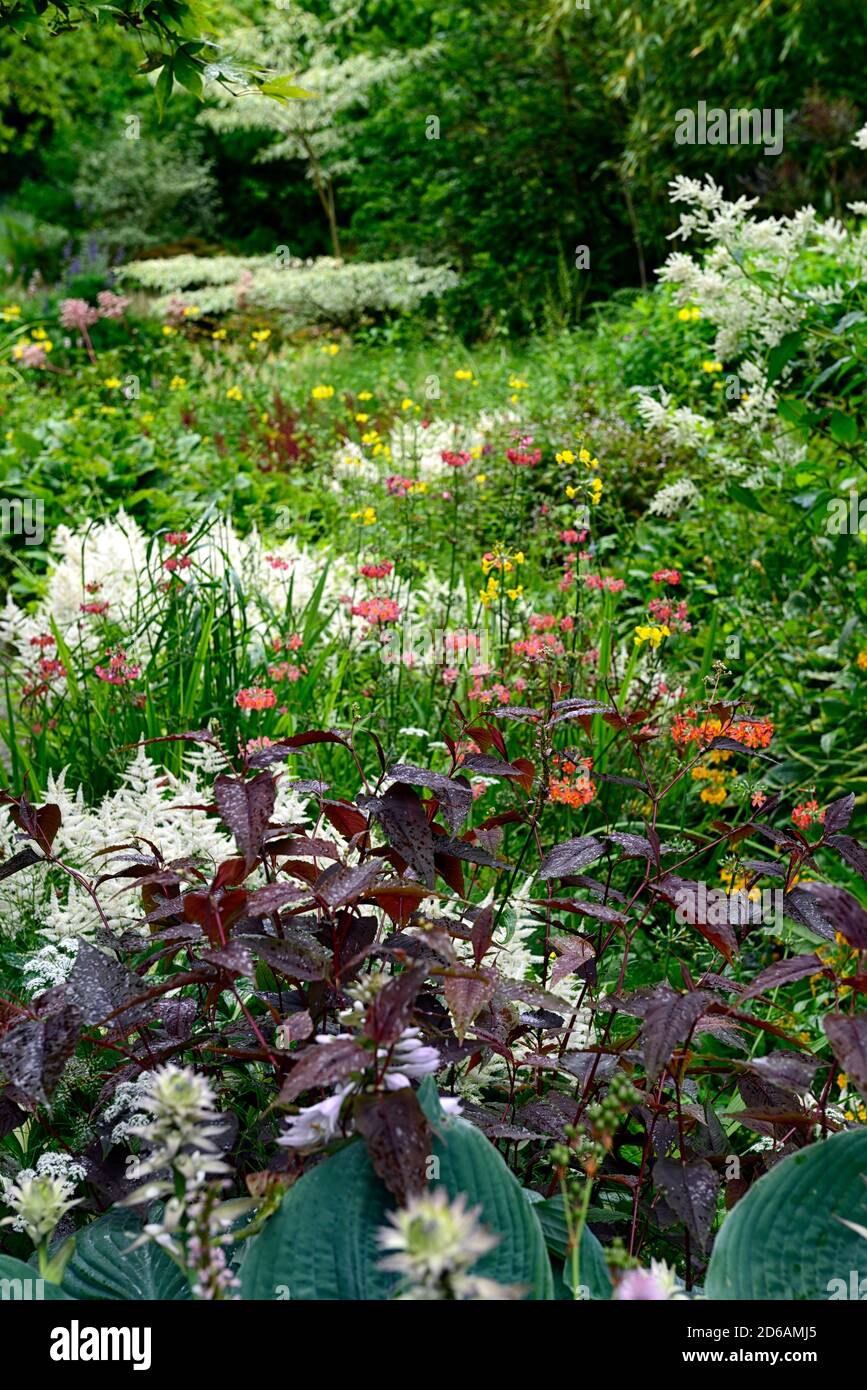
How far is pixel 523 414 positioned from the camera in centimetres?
661

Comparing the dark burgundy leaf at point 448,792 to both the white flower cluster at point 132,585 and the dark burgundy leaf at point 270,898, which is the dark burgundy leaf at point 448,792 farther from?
the white flower cluster at point 132,585

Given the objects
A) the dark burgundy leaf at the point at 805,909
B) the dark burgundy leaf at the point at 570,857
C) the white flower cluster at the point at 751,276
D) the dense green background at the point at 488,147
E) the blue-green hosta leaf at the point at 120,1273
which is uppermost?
the dense green background at the point at 488,147

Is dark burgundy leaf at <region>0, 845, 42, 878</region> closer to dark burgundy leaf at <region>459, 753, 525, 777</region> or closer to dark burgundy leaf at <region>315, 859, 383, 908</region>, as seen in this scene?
dark burgundy leaf at <region>315, 859, 383, 908</region>

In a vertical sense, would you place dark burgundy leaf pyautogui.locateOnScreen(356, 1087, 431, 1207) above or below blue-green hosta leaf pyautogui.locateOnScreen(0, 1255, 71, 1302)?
above

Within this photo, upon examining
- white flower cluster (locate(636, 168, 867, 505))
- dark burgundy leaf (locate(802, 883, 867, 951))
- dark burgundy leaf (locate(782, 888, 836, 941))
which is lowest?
dark burgundy leaf (locate(782, 888, 836, 941))

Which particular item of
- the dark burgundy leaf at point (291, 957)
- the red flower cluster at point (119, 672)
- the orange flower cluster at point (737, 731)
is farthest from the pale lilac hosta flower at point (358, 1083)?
the red flower cluster at point (119, 672)

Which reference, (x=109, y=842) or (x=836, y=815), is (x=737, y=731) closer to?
(x=836, y=815)

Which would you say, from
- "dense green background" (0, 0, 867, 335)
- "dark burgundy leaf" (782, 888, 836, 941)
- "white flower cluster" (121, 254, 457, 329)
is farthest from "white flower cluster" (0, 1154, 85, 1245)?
"white flower cluster" (121, 254, 457, 329)

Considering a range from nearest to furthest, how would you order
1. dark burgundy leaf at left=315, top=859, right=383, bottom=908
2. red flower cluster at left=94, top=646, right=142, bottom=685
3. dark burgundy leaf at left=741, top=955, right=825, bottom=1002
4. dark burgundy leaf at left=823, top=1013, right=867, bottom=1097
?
dark burgundy leaf at left=823, top=1013, right=867, bottom=1097, dark burgundy leaf at left=741, top=955, right=825, bottom=1002, dark burgundy leaf at left=315, top=859, right=383, bottom=908, red flower cluster at left=94, top=646, right=142, bottom=685

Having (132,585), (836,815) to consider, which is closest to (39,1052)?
(836,815)

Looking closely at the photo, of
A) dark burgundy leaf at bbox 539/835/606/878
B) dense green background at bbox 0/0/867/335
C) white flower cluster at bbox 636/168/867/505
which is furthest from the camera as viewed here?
dense green background at bbox 0/0/867/335
